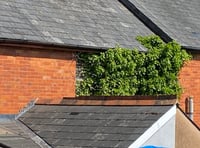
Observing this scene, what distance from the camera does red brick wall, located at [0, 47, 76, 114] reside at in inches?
488

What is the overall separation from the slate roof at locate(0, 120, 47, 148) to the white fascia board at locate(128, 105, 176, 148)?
177 centimetres

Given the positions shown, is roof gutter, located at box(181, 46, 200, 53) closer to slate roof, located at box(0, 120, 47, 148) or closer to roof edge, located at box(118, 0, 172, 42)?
roof edge, located at box(118, 0, 172, 42)

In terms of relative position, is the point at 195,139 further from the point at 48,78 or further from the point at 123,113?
the point at 48,78

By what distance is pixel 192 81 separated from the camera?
1709 centimetres

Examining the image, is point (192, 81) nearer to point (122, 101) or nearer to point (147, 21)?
point (147, 21)

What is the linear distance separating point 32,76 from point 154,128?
416cm

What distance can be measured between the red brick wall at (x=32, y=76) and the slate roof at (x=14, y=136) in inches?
39.7

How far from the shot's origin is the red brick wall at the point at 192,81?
16797mm

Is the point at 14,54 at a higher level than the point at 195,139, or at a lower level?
higher

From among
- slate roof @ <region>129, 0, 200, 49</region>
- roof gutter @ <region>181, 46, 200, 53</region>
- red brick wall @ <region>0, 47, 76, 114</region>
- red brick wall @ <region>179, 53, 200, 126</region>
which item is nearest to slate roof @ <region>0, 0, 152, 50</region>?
red brick wall @ <region>0, 47, 76, 114</region>

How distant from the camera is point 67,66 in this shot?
13.6m

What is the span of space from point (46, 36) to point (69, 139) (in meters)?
3.79

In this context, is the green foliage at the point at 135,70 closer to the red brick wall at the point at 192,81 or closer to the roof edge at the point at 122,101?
the red brick wall at the point at 192,81

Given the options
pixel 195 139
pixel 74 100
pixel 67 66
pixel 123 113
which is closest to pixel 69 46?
pixel 67 66
